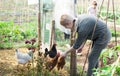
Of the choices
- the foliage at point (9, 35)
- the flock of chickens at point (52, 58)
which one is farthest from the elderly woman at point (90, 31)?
the foliage at point (9, 35)

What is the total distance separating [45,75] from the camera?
4.56m

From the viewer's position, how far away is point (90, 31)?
3.86 m

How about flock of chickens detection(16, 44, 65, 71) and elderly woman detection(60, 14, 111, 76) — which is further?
flock of chickens detection(16, 44, 65, 71)

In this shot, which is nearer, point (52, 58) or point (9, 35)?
point (52, 58)

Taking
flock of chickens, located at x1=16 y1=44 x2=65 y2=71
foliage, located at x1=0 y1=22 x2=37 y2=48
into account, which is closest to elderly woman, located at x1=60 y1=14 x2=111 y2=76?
flock of chickens, located at x1=16 y1=44 x2=65 y2=71

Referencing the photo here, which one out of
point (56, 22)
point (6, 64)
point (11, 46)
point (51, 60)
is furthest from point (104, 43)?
point (11, 46)

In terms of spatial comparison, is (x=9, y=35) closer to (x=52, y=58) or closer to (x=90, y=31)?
(x=52, y=58)

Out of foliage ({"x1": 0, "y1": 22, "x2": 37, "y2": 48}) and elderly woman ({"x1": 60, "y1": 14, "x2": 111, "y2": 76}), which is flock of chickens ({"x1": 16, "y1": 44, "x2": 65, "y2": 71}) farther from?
foliage ({"x1": 0, "y1": 22, "x2": 37, "y2": 48})

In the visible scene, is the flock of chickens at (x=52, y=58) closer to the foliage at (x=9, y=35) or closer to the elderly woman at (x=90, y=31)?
the elderly woman at (x=90, y=31)

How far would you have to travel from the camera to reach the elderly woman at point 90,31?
12.2ft

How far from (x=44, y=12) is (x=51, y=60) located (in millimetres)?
1828

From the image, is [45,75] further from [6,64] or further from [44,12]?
[44,12]

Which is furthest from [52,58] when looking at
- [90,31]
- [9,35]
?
[9,35]

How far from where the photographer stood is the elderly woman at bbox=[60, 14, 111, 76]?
3729 mm
